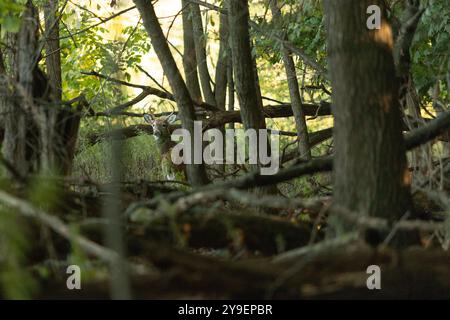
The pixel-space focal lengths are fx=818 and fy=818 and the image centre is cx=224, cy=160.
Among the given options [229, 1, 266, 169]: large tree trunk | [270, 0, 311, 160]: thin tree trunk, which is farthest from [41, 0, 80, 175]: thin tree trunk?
[270, 0, 311, 160]: thin tree trunk

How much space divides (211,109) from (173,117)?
13.1 ft

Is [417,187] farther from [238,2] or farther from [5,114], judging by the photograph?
[238,2]

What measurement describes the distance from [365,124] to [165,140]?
1070 cm

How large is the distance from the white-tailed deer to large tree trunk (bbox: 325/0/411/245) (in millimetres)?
9301

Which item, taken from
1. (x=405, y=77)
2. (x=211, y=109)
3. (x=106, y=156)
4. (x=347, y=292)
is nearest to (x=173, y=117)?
(x=106, y=156)

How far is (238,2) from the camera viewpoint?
791 centimetres

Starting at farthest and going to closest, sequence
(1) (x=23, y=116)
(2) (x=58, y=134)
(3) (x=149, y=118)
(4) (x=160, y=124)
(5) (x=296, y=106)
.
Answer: (3) (x=149, y=118) < (4) (x=160, y=124) < (5) (x=296, y=106) < (2) (x=58, y=134) < (1) (x=23, y=116)

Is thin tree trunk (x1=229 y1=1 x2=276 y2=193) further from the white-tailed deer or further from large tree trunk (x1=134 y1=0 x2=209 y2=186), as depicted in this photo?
the white-tailed deer

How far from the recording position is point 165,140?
602 inches

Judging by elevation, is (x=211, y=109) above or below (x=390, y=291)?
above

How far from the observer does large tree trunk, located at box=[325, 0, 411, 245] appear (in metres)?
4.71

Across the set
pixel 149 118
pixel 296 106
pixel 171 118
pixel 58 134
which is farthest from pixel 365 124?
pixel 149 118

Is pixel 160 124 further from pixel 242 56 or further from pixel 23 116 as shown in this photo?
pixel 23 116

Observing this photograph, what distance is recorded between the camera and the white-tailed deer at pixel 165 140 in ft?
47.1
